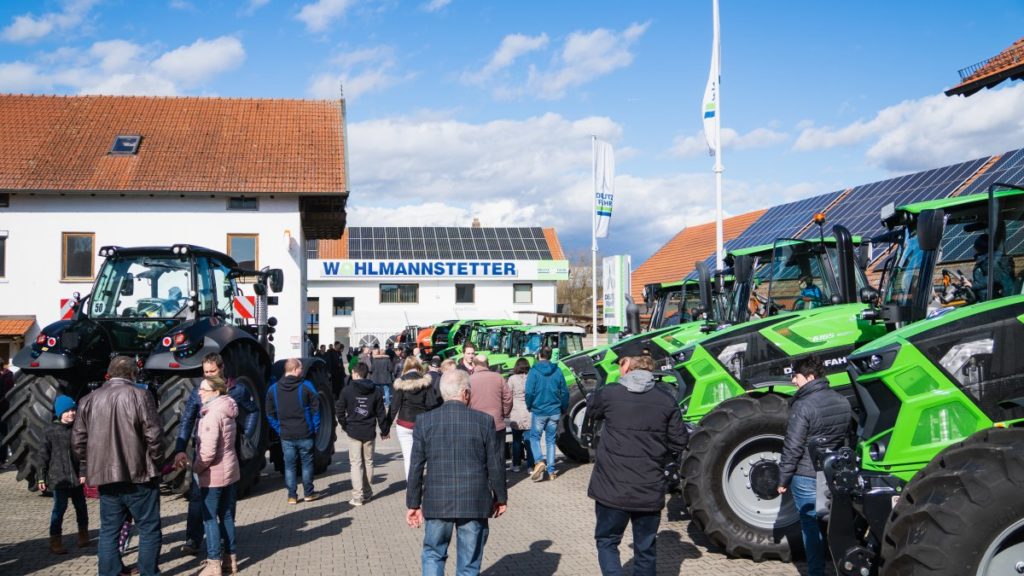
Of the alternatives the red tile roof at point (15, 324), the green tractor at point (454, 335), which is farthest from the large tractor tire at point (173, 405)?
→ the red tile roof at point (15, 324)

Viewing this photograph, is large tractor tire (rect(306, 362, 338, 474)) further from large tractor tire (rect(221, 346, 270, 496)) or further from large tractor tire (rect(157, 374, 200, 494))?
large tractor tire (rect(157, 374, 200, 494))

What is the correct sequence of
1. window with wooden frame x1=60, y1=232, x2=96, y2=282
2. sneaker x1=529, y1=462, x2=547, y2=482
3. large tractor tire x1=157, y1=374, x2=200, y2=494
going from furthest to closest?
window with wooden frame x1=60, y1=232, x2=96, y2=282
sneaker x1=529, y1=462, x2=547, y2=482
large tractor tire x1=157, y1=374, x2=200, y2=494

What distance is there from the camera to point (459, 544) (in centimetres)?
590

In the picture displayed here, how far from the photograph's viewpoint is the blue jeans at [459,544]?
584 cm

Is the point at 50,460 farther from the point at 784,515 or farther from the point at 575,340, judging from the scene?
the point at 575,340

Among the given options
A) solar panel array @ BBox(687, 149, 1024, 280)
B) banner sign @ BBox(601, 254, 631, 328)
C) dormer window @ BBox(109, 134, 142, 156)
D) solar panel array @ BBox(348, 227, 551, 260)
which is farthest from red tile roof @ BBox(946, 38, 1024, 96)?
solar panel array @ BBox(348, 227, 551, 260)

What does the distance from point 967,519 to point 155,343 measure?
950 cm

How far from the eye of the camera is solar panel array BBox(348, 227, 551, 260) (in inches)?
1934

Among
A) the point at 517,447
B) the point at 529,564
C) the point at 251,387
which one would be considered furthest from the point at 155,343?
the point at 529,564

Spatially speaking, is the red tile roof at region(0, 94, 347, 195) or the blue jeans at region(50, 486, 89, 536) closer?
the blue jeans at region(50, 486, 89, 536)

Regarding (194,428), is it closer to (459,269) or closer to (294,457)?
(294,457)

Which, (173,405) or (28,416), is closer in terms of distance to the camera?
(173,405)

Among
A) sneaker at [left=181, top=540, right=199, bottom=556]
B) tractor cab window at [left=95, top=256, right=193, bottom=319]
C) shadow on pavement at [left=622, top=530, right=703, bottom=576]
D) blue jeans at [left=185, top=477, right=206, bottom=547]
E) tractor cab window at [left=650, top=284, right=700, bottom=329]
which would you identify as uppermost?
tractor cab window at [left=95, top=256, right=193, bottom=319]

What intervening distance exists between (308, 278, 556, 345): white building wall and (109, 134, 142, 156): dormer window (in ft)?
60.5
